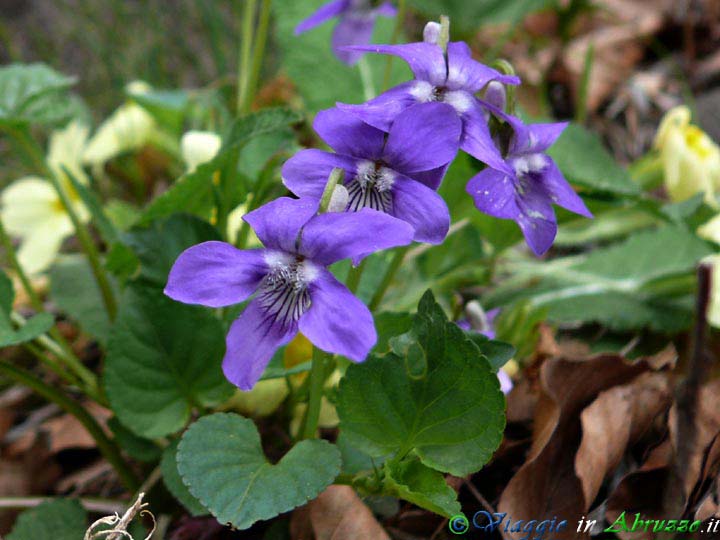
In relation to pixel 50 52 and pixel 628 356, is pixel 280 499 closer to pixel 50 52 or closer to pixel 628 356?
pixel 628 356

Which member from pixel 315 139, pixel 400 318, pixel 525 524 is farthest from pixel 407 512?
pixel 315 139

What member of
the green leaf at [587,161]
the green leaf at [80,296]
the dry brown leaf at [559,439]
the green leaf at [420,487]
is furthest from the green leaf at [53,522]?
the green leaf at [587,161]

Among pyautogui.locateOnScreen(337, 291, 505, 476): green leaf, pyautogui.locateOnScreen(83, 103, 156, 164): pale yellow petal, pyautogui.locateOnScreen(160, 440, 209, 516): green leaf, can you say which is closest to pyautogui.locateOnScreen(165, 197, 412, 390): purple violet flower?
pyautogui.locateOnScreen(337, 291, 505, 476): green leaf

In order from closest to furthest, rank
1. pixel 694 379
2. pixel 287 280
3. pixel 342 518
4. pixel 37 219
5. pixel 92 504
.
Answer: pixel 694 379
pixel 287 280
pixel 342 518
pixel 92 504
pixel 37 219

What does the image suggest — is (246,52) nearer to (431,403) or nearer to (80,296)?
(80,296)

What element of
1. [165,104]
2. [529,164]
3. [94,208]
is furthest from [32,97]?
[529,164]

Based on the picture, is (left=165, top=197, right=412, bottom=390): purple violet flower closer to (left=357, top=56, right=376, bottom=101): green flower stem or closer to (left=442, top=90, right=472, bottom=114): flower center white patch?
(left=442, top=90, right=472, bottom=114): flower center white patch
